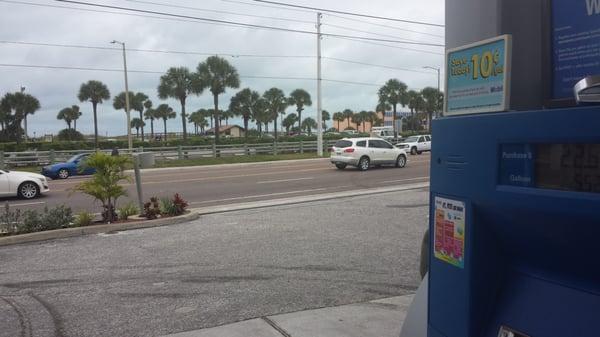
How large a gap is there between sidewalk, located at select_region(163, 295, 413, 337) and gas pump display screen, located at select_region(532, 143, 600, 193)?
10.0 feet

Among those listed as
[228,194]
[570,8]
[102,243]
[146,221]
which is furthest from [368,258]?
[228,194]

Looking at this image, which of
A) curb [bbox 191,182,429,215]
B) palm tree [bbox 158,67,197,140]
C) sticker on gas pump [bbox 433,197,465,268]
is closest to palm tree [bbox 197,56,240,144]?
palm tree [bbox 158,67,197,140]

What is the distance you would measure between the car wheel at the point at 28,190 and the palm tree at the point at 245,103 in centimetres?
5330

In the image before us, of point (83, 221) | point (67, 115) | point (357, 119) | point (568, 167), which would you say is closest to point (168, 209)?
point (83, 221)

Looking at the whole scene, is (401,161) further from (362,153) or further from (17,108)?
(17,108)

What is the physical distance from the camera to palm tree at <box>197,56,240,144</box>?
48969 mm

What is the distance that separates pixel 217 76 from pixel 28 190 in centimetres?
3311

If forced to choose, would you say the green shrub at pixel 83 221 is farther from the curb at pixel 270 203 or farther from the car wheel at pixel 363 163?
the car wheel at pixel 363 163

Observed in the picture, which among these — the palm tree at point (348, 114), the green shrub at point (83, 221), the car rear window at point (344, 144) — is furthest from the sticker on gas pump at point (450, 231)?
the palm tree at point (348, 114)

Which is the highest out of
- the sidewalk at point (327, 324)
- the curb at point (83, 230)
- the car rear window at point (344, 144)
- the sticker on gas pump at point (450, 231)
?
the sticker on gas pump at point (450, 231)

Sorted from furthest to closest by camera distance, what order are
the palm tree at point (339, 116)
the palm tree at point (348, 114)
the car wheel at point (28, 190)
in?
the palm tree at point (339, 116) → the palm tree at point (348, 114) → the car wheel at point (28, 190)

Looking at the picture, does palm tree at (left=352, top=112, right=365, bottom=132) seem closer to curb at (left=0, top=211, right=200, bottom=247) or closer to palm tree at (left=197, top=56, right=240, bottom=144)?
palm tree at (left=197, top=56, right=240, bottom=144)

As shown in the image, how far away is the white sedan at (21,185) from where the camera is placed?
17.0 m

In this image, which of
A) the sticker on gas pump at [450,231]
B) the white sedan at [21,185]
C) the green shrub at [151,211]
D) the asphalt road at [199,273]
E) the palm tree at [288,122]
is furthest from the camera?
the palm tree at [288,122]
